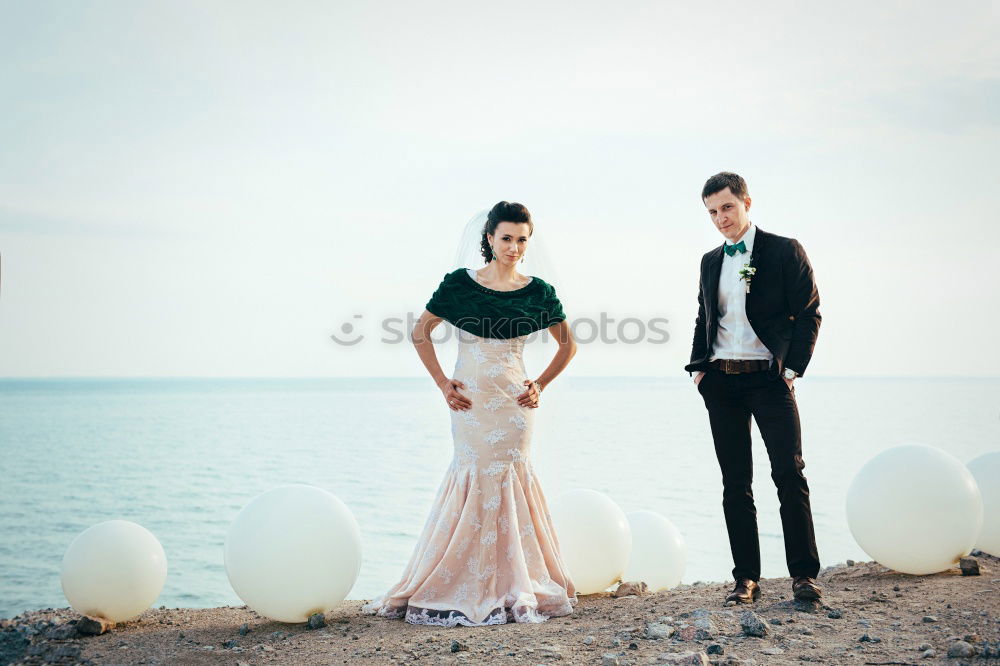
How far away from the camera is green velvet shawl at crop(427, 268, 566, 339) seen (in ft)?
14.9

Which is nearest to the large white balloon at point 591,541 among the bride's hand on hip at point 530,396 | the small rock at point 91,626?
the bride's hand on hip at point 530,396

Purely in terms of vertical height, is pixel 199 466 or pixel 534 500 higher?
pixel 534 500

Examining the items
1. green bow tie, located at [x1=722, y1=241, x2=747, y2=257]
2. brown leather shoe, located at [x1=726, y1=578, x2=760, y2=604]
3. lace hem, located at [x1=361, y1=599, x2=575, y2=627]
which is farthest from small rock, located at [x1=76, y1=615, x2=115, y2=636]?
green bow tie, located at [x1=722, y1=241, x2=747, y2=257]

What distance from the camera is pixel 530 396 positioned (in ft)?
15.0

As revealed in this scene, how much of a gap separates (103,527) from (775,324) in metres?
4.14

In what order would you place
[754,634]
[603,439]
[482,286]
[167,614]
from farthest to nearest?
[603,439], [167,614], [482,286], [754,634]

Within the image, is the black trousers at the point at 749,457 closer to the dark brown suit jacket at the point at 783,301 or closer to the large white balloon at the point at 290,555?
the dark brown suit jacket at the point at 783,301

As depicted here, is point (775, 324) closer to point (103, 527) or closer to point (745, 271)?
point (745, 271)

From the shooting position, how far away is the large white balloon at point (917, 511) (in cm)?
457

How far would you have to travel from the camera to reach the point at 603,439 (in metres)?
20.8

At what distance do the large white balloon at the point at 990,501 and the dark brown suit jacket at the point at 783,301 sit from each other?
2.05 m

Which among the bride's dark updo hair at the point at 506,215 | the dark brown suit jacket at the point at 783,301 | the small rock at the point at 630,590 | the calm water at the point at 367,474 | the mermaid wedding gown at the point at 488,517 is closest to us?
the dark brown suit jacket at the point at 783,301

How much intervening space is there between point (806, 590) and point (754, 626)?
0.60m

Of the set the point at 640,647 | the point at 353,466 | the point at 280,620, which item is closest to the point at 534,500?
the point at 640,647
